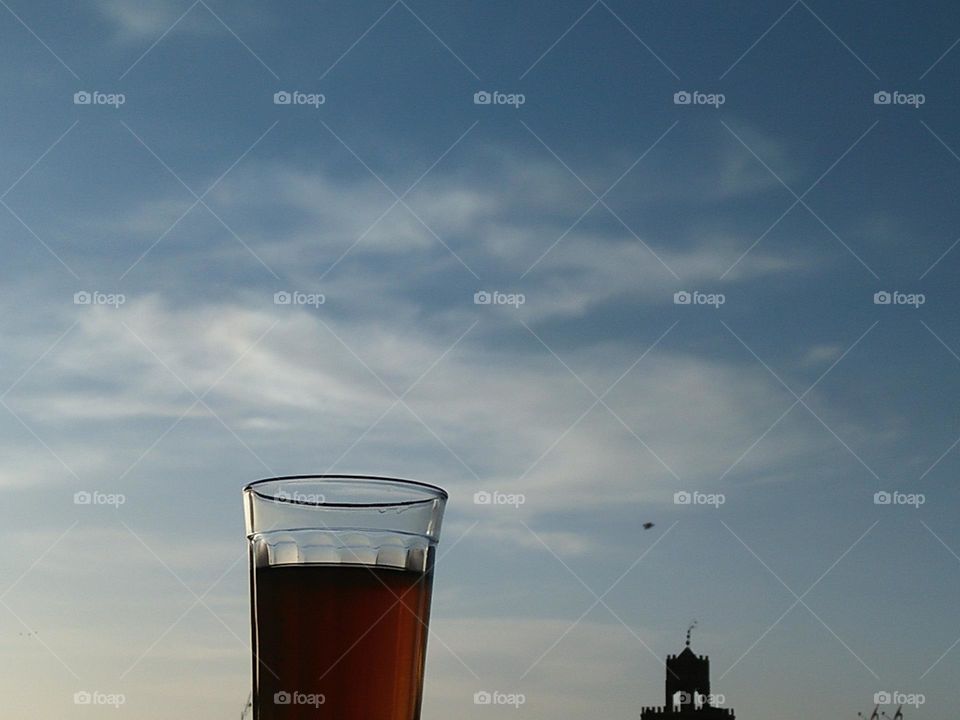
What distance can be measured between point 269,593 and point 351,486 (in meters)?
0.20

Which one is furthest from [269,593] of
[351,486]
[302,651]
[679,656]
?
[679,656]

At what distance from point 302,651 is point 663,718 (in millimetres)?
52174

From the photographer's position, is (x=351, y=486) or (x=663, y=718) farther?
(x=663, y=718)

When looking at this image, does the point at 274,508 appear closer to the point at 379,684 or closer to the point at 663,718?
the point at 379,684

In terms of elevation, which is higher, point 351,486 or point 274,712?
point 351,486

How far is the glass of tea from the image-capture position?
1456 millimetres

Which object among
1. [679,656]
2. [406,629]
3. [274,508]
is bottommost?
[406,629]

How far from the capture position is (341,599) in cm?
148

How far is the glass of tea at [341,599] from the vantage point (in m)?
1.46

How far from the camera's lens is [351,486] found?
1.46m

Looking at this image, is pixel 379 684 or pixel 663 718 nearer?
pixel 379 684

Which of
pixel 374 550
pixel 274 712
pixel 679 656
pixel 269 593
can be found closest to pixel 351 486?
pixel 374 550

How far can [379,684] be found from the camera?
4.79ft

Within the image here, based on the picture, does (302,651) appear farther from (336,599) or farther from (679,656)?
(679,656)
